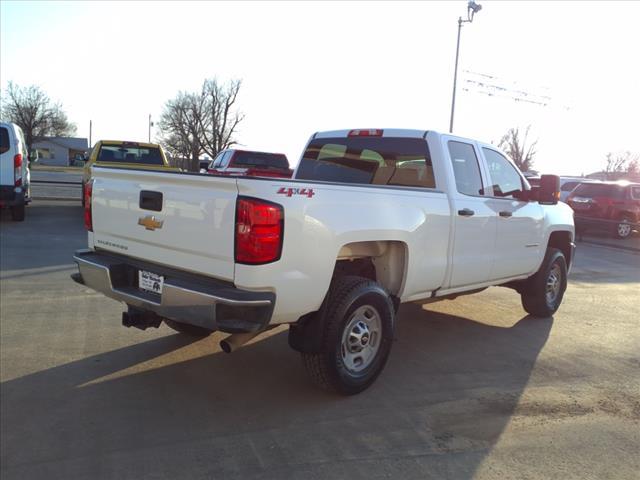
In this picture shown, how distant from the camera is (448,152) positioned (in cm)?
488

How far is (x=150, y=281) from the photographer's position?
3.72 meters

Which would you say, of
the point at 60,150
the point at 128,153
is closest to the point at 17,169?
the point at 128,153

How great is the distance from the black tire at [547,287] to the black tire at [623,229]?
36.3 feet

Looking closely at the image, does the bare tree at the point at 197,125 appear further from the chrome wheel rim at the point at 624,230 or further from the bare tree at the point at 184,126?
the chrome wheel rim at the point at 624,230

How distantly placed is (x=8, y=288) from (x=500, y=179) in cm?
594

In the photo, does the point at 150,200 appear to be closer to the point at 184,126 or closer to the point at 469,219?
the point at 469,219

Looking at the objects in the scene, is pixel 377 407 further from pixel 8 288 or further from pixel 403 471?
pixel 8 288

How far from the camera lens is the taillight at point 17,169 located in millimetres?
12008

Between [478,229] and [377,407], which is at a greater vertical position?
[478,229]

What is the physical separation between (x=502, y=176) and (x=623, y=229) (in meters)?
12.9

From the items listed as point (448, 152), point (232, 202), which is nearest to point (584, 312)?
point (448, 152)

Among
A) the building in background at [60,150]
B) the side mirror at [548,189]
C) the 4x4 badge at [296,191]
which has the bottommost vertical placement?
the 4x4 badge at [296,191]

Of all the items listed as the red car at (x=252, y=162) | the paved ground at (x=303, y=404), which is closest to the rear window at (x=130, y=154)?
the red car at (x=252, y=162)

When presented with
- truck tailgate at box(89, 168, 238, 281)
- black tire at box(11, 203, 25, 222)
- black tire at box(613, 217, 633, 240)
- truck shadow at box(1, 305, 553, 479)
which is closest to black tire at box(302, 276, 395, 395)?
truck shadow at box(1, 305, 553, 479)
